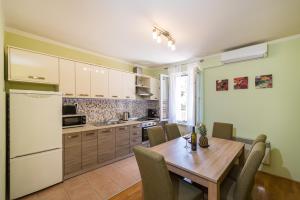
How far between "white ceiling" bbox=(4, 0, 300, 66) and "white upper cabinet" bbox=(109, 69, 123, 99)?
72cm

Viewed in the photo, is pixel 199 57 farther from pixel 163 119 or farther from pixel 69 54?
pixel 69 54

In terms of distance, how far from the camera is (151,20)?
2.01 m

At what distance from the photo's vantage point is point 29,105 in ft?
6.67

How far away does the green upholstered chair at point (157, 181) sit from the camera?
1.25 meters

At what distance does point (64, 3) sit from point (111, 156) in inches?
110

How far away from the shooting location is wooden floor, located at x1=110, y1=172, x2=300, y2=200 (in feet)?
6.65

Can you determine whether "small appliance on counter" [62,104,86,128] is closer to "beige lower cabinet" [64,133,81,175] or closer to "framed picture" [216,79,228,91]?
"beige lower cabinet" [64,133,81,175]

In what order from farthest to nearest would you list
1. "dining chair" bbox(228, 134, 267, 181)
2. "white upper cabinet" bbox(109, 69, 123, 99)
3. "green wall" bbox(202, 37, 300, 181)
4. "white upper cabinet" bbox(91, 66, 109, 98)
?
"white upper cabinet" bbox(109, 69, 123, 99)
"white upper cabinet" bbox(91, 66, 109, 98)
"green wall" bbox(202, 37, 300, 181)
"dining chair" bbox(228, 134, 267, 181)

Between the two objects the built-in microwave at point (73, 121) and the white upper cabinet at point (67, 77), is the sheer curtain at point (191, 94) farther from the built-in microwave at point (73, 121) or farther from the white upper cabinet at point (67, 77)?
the white upper cabinet at point (67, 77)

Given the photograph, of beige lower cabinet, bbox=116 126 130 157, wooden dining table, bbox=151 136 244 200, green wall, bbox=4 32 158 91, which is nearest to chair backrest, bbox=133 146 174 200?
wooden dining table, bbox=151 136 244 200

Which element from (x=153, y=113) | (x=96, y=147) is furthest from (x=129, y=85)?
(x=96, y=147)

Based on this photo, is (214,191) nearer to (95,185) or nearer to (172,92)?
(95,185)

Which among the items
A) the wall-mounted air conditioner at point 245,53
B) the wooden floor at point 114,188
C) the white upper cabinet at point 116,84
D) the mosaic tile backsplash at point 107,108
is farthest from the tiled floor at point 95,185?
the wall-mounted air conditioner at point 245,53

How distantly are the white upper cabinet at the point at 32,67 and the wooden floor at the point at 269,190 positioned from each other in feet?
7.44
